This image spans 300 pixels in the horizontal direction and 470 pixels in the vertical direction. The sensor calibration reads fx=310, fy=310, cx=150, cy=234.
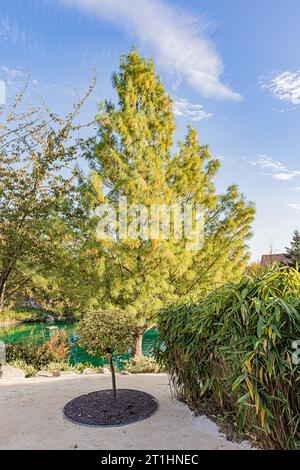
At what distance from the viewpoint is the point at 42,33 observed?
250 inches

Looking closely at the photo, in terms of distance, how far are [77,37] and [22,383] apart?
6695 mm

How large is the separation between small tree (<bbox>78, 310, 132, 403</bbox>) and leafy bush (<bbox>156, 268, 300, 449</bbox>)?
3.74 ft

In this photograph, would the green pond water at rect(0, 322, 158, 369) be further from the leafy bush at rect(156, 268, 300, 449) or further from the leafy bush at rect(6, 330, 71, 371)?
the leafy bush at rect(156, 268, 300, 449)

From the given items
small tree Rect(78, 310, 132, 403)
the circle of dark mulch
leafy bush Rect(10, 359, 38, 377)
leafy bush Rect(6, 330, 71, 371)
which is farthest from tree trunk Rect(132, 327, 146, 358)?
small tree Rect(78, 310, 132, 403)

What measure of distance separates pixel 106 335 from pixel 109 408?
837 millimetres

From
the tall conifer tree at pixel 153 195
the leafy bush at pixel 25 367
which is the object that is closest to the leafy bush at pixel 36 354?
the leafy bush at pixel 25 367

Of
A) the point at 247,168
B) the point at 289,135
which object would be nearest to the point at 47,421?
the point at 247,168

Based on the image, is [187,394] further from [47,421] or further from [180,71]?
[180,71]

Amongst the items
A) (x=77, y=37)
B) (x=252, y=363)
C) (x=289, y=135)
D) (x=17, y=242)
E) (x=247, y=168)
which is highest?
(x=77, y=37)

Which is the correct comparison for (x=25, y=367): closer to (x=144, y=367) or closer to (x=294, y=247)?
(x=144, y=367)

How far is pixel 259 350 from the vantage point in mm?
2143

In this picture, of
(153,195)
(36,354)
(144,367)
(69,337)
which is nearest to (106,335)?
(144,367)

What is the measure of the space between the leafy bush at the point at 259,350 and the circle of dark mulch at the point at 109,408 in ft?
3.54

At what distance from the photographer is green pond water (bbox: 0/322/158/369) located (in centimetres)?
896
